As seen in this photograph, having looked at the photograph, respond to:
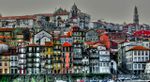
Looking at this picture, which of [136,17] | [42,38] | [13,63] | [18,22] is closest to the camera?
[13,63]

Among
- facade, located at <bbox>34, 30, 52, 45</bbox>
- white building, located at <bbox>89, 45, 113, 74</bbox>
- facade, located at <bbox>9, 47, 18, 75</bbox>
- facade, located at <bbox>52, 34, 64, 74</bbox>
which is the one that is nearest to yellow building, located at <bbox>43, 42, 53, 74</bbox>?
facade, located at <bbox>52, 34, 64, 74</bbox>

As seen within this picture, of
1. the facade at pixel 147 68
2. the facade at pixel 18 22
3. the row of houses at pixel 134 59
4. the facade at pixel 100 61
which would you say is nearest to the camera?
the facade at pixel 100 61

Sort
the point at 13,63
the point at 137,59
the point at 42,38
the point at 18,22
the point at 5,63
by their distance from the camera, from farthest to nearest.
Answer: the point at 18,22 < the point at 42,38 < the point at 137,59 < the point at 13,63 < the point at 5,63

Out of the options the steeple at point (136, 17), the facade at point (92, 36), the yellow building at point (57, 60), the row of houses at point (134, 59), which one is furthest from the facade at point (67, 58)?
the steeple at point (136, 17)

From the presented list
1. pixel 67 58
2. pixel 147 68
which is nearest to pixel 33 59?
pixel 67 58

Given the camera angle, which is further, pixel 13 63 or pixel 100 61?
pixel 100 61

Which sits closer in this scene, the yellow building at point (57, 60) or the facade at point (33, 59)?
the facade at point (33, 59)

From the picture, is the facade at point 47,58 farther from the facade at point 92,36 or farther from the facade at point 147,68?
the facade at point 92,36

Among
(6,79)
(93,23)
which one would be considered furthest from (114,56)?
(93,23)

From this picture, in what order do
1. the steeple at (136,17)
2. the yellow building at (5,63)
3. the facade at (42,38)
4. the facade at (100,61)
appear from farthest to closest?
the steeple at (136,17) < the facade at (42,38) < the facade at (100,61) < the yellow building at (5,63)

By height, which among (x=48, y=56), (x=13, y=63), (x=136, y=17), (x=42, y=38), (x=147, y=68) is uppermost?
(x=136, y=17)

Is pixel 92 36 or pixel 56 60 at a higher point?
pixel 92 36

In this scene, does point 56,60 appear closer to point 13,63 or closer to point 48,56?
point 48,56

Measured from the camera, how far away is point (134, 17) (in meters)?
113
